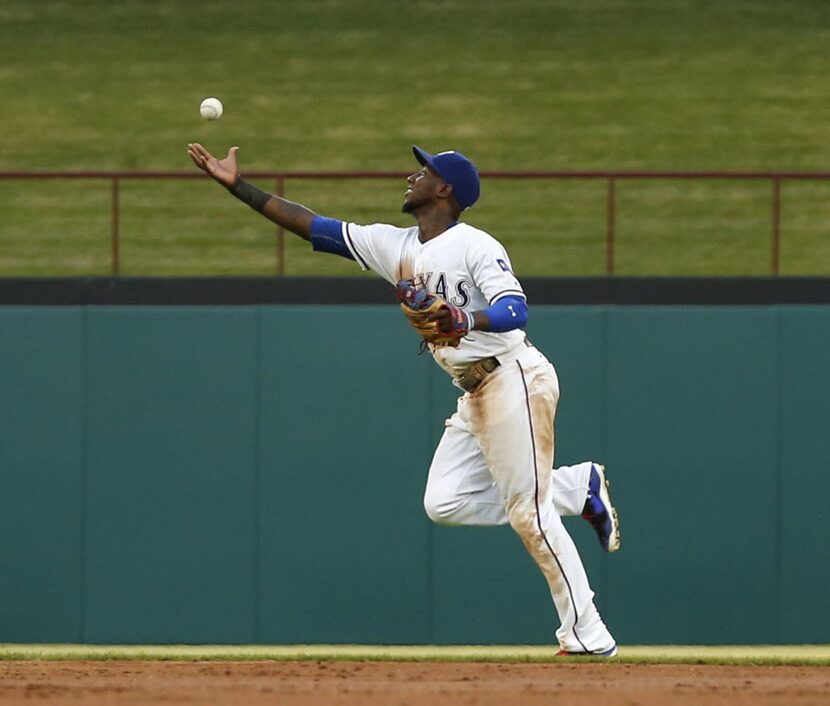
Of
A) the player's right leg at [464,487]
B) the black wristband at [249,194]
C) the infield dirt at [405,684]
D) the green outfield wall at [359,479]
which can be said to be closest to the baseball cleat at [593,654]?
the infield dirt at [405,684]

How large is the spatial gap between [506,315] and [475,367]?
1.90 feet

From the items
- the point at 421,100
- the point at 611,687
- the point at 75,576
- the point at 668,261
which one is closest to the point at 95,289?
the point at 75,576

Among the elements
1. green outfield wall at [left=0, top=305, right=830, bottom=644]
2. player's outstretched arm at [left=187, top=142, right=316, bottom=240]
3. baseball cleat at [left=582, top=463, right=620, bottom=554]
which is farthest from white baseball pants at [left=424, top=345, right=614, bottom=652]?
green outfield wall at [left=0, top=305, right=830, bottom=644]

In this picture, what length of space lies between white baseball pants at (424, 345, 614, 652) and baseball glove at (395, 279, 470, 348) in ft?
2.10

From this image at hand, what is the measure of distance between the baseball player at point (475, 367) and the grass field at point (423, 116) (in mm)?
8229

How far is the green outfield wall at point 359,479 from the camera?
10.1 meters

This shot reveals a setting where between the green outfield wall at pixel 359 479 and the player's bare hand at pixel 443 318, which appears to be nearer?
the player's bare hand at pixel 443 318

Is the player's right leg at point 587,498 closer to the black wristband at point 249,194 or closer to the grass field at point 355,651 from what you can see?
the grass field at point 355,651

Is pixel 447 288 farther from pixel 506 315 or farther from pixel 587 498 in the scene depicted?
pixel 587 498

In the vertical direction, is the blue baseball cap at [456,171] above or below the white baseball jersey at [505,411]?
above

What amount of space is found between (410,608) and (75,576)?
195 centimetres

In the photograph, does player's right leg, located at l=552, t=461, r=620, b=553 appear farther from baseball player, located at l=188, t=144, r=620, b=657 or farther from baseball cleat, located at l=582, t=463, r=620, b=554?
baseball player, located at l=188, t=144, r=620, b=657

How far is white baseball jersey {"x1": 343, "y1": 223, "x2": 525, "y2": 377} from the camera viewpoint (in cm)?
781

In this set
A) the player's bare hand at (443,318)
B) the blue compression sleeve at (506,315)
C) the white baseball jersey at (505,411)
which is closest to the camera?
the player's bare hand at (443,318)
